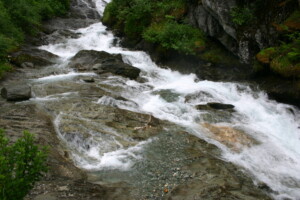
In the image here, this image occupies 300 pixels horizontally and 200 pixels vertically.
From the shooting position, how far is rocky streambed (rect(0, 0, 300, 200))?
20.3 ft

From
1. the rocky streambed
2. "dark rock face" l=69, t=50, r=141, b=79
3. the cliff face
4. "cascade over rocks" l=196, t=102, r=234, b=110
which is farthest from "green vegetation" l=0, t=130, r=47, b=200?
the cliff face

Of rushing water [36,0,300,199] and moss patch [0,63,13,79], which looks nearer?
rushing water [36,0,300,199]

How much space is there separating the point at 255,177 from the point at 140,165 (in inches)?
122

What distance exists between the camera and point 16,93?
10758 mm

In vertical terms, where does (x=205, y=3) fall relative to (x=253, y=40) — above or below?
above

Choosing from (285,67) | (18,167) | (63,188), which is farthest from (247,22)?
(18,167)

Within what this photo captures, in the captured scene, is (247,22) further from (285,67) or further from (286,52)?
(285,67)

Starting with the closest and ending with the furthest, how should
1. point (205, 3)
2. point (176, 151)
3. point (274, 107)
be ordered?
point (176, 151), point (274, 107), point (205, 3)

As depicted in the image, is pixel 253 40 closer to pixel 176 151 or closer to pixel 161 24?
pixel 161 24

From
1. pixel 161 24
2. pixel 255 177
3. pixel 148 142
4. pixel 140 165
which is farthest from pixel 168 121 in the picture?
pixel 161 24

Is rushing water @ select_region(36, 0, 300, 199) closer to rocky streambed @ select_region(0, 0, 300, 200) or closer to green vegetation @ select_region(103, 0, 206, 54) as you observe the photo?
rocky streambed @ select_region(0, 0, 300, 200)

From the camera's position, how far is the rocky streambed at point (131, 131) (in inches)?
243

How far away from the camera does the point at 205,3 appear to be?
1491cm

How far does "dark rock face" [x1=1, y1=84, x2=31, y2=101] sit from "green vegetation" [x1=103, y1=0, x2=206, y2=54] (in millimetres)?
8830
